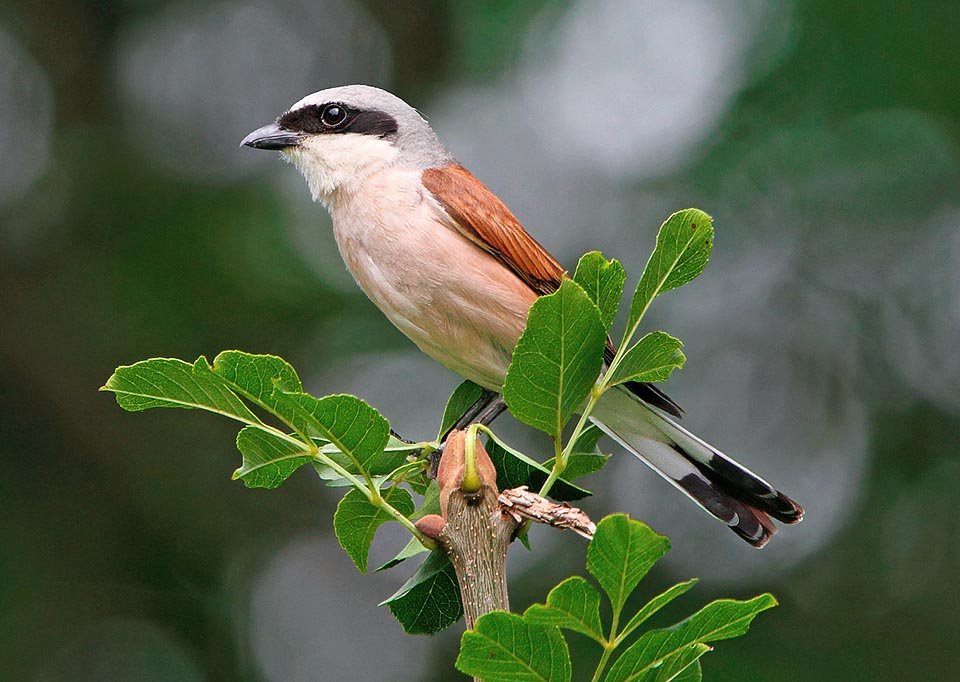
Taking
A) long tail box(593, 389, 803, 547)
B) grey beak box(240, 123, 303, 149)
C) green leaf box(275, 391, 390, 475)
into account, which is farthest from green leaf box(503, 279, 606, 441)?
grey beak box(240, 123, 303, 149)

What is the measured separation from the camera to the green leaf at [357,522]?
1.98 m

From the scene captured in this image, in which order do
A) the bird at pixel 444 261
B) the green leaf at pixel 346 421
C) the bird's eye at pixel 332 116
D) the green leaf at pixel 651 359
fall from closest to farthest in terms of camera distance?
the green leaf at pixel 346 421
the green leaf at pixel 651 359
the bird at pixel 444 261
the bird's eye at pixel 332 116

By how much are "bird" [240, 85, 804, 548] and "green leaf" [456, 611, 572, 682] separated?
1.71 m

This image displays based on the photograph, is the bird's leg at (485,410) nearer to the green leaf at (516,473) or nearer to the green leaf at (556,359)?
the green leaf at (516,473)

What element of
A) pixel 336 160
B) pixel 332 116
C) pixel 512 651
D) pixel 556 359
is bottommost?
pixel 512 651

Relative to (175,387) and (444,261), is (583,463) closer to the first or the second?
(175,387)

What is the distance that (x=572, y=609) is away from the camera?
1.48 m

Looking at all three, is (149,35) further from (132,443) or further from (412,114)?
(412,114)

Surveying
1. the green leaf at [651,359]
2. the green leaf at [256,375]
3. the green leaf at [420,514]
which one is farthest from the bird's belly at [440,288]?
the green leaf at [256,375]

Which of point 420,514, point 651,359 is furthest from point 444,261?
point 651,359

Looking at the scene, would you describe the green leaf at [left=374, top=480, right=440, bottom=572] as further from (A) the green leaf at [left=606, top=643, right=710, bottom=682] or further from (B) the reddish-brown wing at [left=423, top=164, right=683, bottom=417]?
(B) the reddish-brown wing at [left=423, top=164, right=683, bottom=417]

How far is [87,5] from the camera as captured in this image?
8.17 metres

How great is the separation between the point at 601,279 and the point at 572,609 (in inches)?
23.6

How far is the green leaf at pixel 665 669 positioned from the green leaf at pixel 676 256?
1.91 ft
